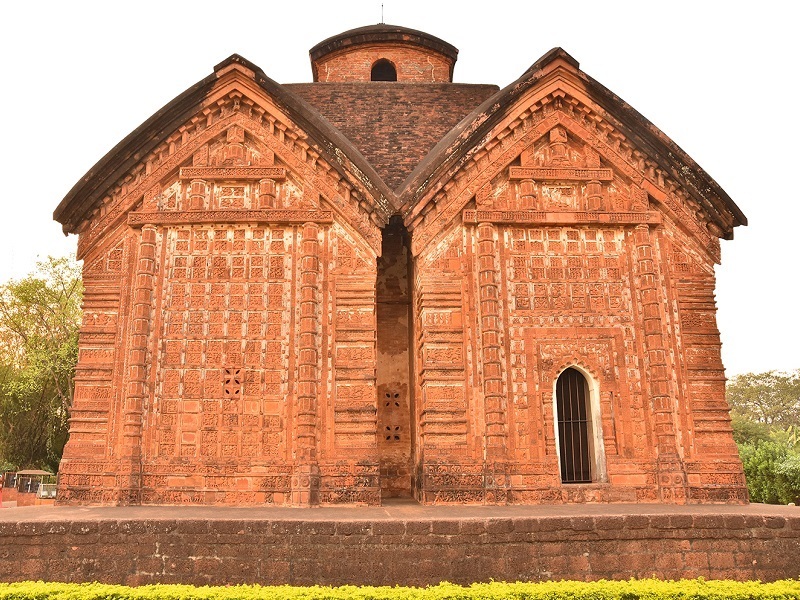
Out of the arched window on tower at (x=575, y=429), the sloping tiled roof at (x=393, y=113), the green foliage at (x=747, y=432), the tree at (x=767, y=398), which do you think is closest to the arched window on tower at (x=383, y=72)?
the sloping tiled roof at (x=393, y=113)

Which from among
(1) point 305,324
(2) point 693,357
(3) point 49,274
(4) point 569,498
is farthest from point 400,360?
(3) point 49,274

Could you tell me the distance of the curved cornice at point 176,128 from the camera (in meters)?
12.1

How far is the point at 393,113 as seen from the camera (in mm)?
16641

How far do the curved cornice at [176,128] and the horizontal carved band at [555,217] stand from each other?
5.71 feet

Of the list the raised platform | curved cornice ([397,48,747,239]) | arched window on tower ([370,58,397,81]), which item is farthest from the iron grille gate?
arched window on tower ([370,58,397,81])

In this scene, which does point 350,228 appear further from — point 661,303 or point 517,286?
point 661,303

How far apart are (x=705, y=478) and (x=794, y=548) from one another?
280 cm

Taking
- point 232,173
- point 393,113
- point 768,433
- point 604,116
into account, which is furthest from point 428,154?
point 768,433

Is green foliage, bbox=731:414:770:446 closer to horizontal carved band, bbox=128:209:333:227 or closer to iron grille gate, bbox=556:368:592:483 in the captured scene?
iron grille gate, bbox=556:368:592:483

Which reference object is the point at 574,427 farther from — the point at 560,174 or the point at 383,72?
the point at 383,72

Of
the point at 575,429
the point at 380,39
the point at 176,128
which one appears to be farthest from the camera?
the point at 380,39

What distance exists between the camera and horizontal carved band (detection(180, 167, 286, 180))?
41.0 ft

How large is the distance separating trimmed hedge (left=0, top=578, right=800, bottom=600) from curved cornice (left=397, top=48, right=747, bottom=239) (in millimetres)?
6944

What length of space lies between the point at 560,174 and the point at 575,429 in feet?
16.2
